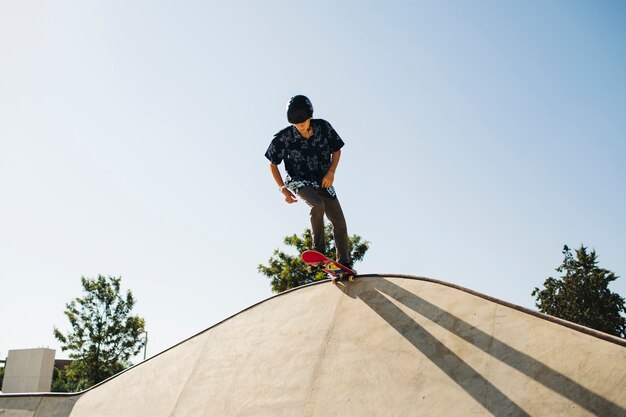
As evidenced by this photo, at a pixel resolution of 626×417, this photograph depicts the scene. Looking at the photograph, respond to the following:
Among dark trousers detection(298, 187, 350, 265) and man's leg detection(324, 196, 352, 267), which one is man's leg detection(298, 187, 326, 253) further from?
man's leg detection(324, 196, 352, 267)

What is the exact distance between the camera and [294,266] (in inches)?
1117

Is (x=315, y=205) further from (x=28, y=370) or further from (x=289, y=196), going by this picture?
(x=28, y=370)

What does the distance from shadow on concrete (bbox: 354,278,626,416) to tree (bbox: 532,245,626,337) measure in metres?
39.4

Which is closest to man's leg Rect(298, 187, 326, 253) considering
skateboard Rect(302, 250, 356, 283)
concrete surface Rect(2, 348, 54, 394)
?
skateboard Rect(302, 250, 356, 283)

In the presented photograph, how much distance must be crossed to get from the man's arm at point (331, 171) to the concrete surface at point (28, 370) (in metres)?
18.3

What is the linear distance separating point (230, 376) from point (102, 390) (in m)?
2.56

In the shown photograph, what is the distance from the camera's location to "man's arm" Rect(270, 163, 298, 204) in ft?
19.9

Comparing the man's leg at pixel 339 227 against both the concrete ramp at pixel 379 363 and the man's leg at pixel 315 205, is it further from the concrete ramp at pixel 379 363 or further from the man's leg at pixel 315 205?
the concrete ramp at pixel 379 363

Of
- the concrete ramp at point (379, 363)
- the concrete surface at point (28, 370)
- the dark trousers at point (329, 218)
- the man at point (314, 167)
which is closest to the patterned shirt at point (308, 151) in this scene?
the man at point (314, 167)

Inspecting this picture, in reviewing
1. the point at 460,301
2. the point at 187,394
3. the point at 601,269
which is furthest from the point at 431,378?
the point at 601,269

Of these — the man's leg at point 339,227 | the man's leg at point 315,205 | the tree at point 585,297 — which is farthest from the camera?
the tree at point 585,297

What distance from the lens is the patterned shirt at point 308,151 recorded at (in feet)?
20.0

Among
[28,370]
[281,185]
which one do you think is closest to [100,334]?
[28,370]

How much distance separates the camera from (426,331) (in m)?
4.44
